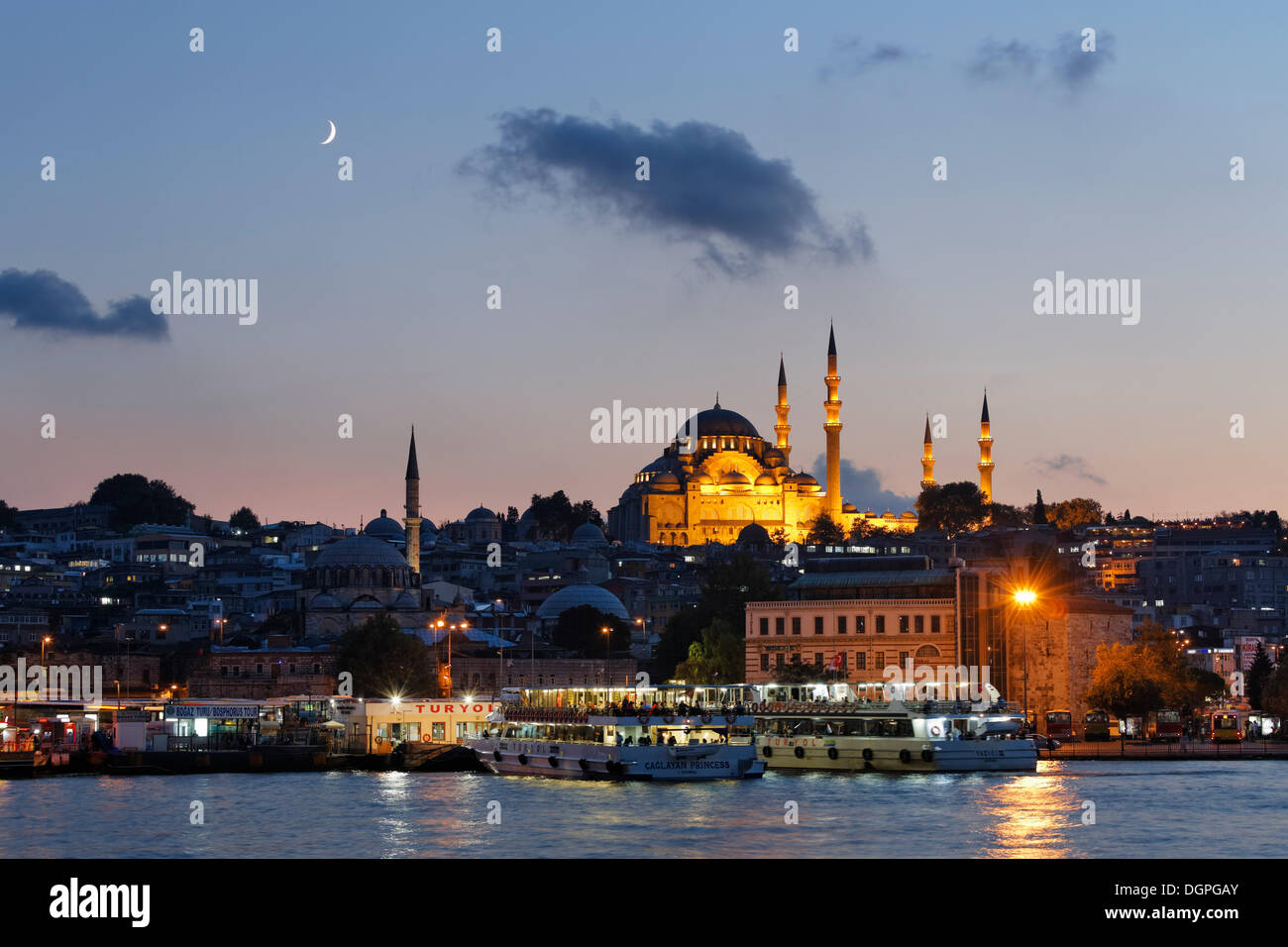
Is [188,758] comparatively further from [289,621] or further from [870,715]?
[289,621]

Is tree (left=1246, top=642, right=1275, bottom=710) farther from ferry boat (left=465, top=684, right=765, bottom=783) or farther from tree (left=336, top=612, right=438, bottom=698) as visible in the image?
ferry boat (left=465, top=684, right=765, bottom=783)

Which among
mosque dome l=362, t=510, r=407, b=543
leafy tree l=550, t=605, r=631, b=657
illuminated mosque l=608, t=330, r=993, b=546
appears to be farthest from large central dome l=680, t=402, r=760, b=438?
leafy tree l=550, t=605, r=631, b=657

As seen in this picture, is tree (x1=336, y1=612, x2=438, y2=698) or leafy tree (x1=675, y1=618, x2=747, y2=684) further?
tree (x1=336, y1=612, x2=438, y2=698)

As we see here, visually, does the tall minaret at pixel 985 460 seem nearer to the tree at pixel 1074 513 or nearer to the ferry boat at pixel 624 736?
the tree at pixel 1074 513

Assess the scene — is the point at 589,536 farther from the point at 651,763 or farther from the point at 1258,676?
the point at 651,763

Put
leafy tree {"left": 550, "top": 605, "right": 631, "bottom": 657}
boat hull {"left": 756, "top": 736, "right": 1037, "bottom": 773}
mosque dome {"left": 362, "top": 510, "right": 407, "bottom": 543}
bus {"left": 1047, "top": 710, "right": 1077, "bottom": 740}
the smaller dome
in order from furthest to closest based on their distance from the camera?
the smaller dome → mosque dome {"left": 362, "top": 510, "right": 407, "bottom": 543} → leafy tree {"left": 550, "top": 605, "right": 631, "bottom": 657} → bus {"left": 1047, "top": 710, "right": 1077, "bottom": 740} → boat hull {"left": 756, "top": 736, "right": 1037, "bottom": 773}

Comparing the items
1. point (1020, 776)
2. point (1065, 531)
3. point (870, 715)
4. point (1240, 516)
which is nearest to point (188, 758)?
point (870, 715)
